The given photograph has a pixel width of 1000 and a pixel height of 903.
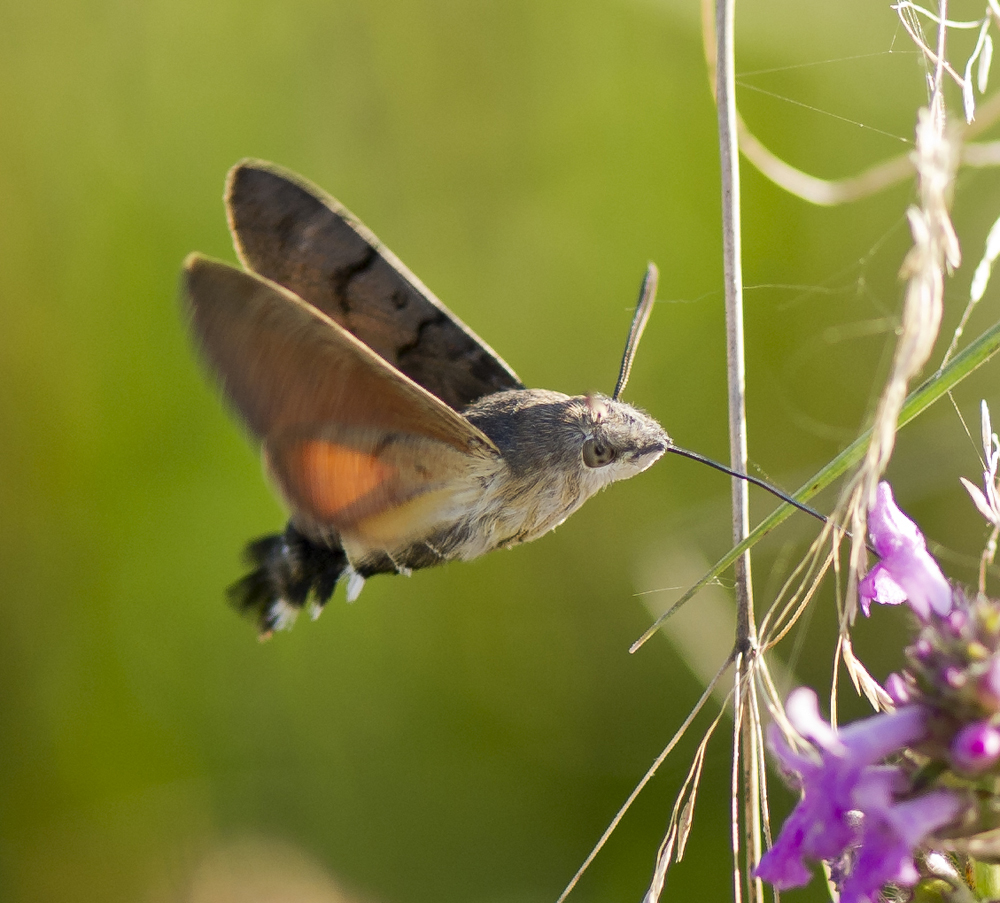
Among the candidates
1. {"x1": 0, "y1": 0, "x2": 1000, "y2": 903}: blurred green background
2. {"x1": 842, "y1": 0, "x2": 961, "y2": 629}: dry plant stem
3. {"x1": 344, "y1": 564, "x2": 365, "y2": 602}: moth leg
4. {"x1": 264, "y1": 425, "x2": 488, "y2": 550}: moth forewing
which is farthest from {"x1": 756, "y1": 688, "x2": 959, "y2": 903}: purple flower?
{"x1": 0, "y1": 0, "x2": 1000, "y2": 903}: blurred green background

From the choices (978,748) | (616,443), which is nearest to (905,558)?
(978,748)

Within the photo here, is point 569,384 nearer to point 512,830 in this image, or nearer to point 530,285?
point 530,285

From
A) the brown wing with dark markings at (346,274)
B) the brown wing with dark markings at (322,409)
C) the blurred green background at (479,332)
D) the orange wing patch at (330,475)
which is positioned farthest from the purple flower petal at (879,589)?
the blurred green background at (479,332)

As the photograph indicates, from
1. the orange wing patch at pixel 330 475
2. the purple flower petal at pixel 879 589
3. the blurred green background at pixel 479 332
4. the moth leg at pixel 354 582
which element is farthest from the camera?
the blurred green background at pixel 479 332

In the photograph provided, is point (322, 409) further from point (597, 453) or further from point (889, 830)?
point (889, 830)

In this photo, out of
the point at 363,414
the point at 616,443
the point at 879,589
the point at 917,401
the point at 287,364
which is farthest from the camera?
the point at 616,443

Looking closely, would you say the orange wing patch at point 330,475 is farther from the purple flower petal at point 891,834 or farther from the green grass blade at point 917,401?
the purple flower petal at point 891,834
